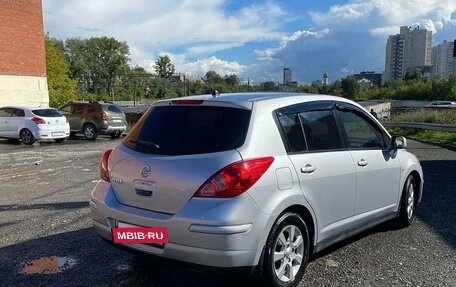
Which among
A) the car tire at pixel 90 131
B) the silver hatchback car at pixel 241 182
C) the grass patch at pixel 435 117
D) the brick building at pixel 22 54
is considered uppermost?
the brick building at pixel 22 54

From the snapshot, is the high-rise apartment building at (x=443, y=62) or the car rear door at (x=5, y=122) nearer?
the car rear door at (x=5, y=122)

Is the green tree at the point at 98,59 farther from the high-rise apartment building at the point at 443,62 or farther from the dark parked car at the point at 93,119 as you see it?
the dark parked car at the point at 93,119

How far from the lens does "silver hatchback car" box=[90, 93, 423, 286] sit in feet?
11.1

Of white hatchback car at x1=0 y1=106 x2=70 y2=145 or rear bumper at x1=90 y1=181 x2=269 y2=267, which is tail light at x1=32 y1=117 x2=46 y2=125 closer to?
white hatchback car at x1=0 y1=106 x2=70 y2=145

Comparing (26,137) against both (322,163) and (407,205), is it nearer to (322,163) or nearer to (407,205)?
(407,205)

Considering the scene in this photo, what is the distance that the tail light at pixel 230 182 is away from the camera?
3363mm

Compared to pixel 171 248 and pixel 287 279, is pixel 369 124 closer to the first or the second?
pixel 287 279

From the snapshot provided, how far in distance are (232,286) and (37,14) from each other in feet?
103

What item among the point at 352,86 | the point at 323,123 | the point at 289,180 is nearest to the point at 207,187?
the point at 289,180

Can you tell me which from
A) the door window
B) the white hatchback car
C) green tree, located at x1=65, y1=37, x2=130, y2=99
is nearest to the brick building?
the white hatchback car

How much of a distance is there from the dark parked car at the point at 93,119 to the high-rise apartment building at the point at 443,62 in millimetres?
80600

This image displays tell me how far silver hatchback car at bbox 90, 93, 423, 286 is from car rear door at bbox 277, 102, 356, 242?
0.04 feet

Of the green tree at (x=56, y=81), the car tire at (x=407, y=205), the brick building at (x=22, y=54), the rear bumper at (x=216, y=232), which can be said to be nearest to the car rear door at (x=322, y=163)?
the rear bumper at (x=216, y=232)

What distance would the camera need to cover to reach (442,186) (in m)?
8.34
